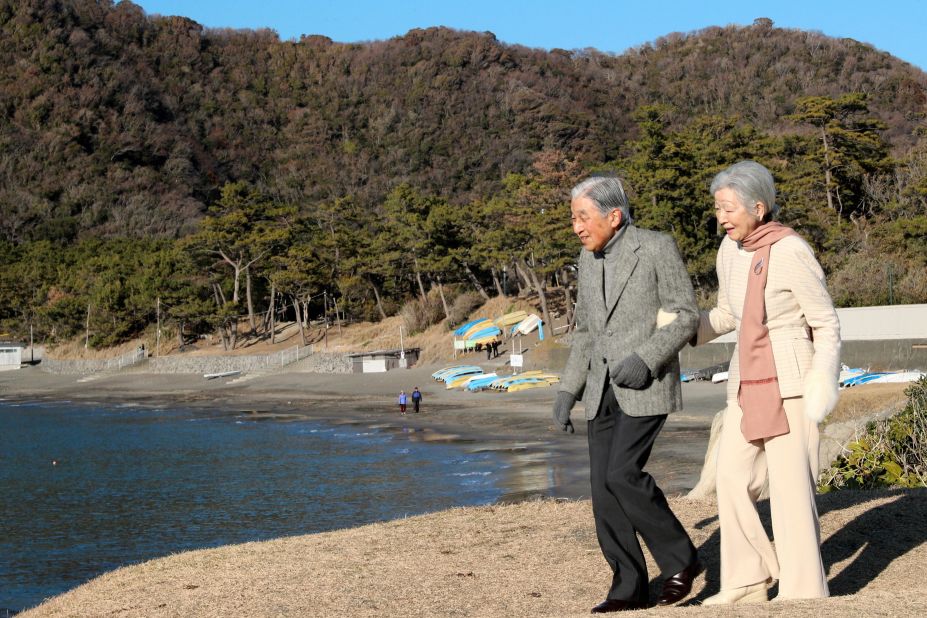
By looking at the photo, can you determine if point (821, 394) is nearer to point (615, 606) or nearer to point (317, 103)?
point (615, 606)

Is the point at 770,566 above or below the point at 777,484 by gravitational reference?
below

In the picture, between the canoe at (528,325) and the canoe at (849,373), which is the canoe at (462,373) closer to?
the canoe at (528,325)

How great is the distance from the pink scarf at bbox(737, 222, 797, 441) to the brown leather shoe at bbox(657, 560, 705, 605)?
0.73m

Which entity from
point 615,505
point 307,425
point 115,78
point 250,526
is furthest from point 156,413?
point 115,78

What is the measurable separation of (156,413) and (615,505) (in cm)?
3778

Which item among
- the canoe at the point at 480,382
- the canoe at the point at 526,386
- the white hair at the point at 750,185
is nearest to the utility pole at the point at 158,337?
the canoe at the point at 480,382

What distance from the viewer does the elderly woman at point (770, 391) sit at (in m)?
4.22

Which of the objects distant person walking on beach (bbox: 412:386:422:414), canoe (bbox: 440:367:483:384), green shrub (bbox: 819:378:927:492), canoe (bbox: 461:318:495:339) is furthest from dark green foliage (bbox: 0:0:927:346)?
green shrub (bbox: 819:378:927:492)

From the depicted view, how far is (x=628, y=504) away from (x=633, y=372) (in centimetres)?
58

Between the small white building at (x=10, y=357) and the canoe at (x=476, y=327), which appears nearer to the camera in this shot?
the canoe at (x=476, y=327)

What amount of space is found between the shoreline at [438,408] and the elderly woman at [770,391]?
8.58 m

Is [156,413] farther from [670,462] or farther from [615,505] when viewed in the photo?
[615,505]

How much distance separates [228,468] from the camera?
23859mm

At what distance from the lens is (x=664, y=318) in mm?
4582
